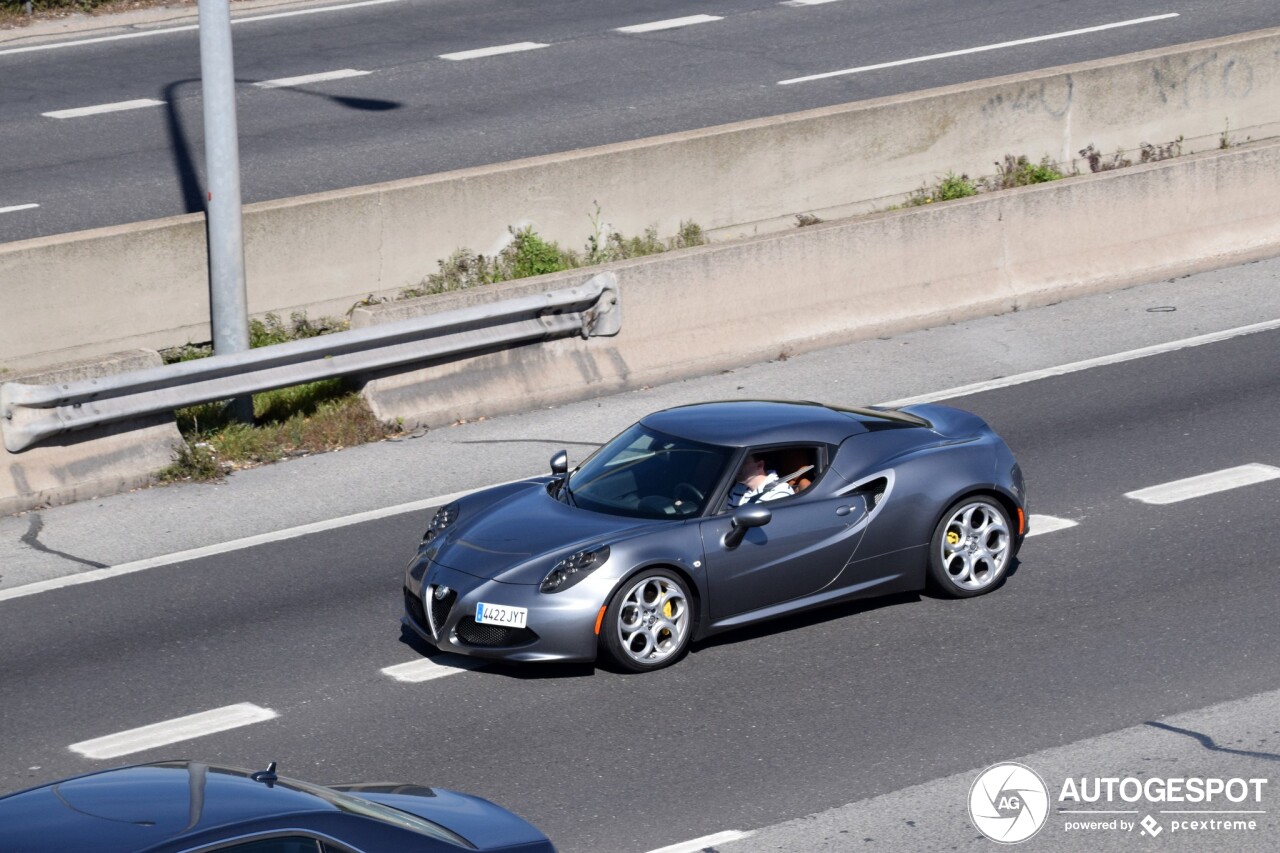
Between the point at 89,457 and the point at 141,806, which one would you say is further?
the point at 89,457

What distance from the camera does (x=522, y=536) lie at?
9.18m

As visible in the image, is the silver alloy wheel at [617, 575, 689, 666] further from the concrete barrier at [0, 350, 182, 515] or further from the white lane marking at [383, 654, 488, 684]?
the concrete barrier at [0, 350, 182, 515]

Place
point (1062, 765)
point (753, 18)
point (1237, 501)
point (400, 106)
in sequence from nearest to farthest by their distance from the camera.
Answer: point (1062, 765) < point (1237, 501) < point (400, 106) < point (753, 18)

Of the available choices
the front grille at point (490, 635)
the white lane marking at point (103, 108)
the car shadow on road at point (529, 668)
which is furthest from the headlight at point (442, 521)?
the white lane marking at point (103, 108)

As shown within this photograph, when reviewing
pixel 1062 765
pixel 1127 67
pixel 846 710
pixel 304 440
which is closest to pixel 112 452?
pixel 304 440

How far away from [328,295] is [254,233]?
2.65 ft

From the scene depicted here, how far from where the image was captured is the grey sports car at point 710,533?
8.83m

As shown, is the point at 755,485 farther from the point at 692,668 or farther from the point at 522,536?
the point at 522,536

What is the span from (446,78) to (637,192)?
6.89m

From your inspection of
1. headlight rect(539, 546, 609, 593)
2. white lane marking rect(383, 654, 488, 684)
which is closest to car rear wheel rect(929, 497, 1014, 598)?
headlight rect(539, 546, 609, 593)

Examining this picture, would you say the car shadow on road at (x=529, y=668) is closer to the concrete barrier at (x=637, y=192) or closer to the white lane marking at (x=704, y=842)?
the white lane marking at (x=704, y=842)

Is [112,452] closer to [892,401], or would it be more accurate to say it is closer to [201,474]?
[201,474]

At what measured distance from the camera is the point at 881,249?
15258 mm

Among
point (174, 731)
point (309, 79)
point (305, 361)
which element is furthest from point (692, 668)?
point (309, 79)
